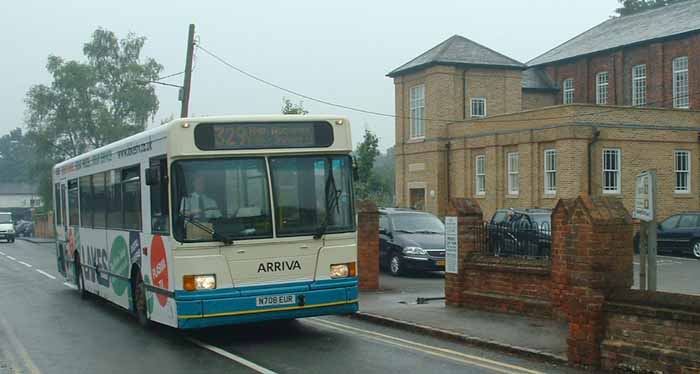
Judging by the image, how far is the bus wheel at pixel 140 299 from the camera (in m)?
12.8

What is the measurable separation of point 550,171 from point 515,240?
25.4 meters

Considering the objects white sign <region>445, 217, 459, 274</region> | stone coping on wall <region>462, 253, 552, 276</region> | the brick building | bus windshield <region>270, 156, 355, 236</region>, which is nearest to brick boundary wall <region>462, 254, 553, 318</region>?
stone coping on wall <region>462, 253, 552, 276</region>

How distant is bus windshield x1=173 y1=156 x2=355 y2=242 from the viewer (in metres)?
10.9

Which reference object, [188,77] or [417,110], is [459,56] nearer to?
[417,110]

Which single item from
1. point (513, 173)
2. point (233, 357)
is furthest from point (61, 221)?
point (513, 173)

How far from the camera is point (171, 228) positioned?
10.8 meters

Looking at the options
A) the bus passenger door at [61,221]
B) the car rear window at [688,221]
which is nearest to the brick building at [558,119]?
the car rear window at [688,221]

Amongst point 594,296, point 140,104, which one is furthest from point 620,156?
point 140,104

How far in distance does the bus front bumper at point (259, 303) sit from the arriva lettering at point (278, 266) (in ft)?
0.67

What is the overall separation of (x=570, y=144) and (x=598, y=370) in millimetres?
28927

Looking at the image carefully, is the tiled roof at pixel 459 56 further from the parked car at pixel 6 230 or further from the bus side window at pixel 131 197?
the bus side window at pixel 131 197

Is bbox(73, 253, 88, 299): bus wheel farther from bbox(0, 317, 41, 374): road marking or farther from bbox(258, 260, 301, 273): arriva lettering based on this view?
bbox(258, 260, 301, 273): arriva lettering

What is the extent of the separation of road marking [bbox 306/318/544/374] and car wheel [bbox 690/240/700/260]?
64.6 feet

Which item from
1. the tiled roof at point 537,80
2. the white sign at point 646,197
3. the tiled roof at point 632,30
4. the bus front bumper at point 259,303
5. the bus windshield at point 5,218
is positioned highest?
the tiled roof at point 632,30
